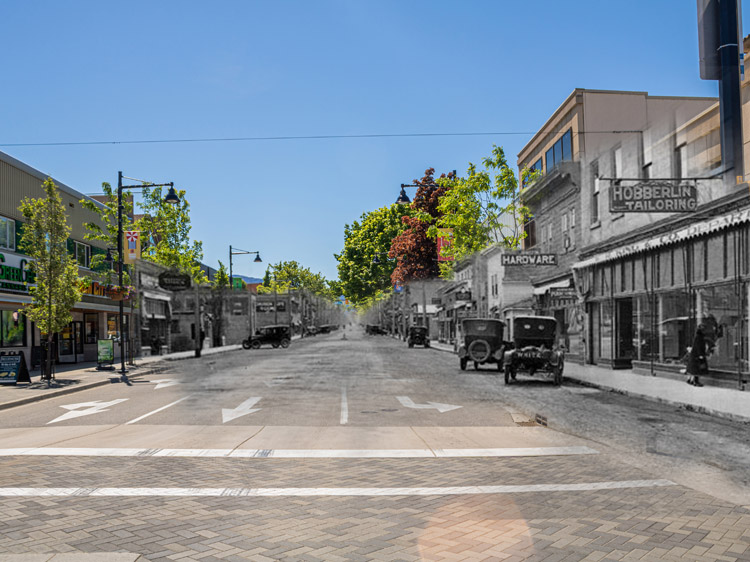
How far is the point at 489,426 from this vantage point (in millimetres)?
12094

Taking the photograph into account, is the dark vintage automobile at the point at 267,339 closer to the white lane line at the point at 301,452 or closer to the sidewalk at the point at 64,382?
the sidewalk at the point at 64,382

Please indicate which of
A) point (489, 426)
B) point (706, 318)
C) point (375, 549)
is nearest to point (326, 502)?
point (375, 549)

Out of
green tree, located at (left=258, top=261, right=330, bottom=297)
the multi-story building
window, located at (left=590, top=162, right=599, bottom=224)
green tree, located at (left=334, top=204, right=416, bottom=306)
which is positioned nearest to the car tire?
the multi-story building

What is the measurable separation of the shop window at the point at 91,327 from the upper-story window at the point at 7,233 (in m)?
9.61

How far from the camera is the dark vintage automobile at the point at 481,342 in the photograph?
27.1 meters

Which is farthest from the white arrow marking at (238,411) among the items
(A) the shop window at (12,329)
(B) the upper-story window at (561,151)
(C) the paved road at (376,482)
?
(B) the upper-story window at (561,151)

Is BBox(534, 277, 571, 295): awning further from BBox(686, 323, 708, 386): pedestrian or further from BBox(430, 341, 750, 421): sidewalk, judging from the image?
BBox(686, 323, 708, 386): pedestrian

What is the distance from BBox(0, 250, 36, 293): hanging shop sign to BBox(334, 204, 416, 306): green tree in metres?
51.1

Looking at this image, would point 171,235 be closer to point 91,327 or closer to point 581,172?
point 91,327

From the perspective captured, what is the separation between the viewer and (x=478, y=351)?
2720 cm

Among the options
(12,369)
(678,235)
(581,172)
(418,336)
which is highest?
(581,172)

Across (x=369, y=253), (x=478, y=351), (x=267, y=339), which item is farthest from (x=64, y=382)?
(x=369, y=253)

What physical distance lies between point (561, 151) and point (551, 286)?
9208 mm

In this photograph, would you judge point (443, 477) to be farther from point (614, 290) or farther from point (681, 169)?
point (614, 290)
